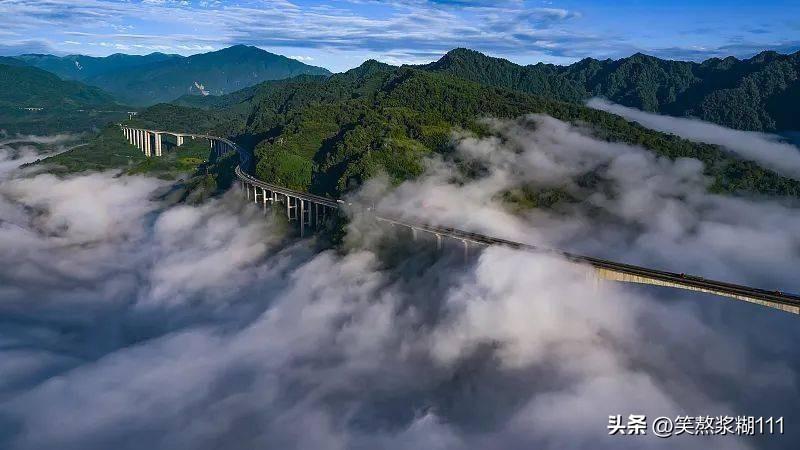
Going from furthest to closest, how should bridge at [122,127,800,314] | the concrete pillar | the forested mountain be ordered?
1. the forested mountain
2. the concrete pillar
3. bridge at [122,127,800,314]

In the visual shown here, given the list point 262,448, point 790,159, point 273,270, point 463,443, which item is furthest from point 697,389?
point 790,159

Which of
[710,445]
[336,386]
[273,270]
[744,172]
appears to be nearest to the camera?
[710,445]

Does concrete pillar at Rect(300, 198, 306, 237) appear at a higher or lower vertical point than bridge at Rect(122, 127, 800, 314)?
lower

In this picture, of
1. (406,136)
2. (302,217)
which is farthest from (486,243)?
(406,136)

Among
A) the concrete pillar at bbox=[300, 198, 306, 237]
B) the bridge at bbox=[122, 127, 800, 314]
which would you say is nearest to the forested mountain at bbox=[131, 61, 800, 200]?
the bridge at bbox=[122, 127, 800, 314]

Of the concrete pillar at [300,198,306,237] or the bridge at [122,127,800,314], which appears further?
the concrete pillar at [300,198,306,237]

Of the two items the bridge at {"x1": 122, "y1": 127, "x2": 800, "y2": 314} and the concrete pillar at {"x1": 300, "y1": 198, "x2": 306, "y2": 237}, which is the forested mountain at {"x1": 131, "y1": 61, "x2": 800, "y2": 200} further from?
the concrete pillar at {"x1": 300, "y1": 198, "x2": 306, "y2": 237}

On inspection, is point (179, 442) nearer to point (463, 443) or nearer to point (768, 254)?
point (463, 443)

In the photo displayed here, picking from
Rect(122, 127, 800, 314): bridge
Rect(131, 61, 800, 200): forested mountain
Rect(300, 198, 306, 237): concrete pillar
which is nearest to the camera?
Rect(122, 127, 800, 314): bridge

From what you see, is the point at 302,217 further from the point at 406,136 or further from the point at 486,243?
the point at 486,243
